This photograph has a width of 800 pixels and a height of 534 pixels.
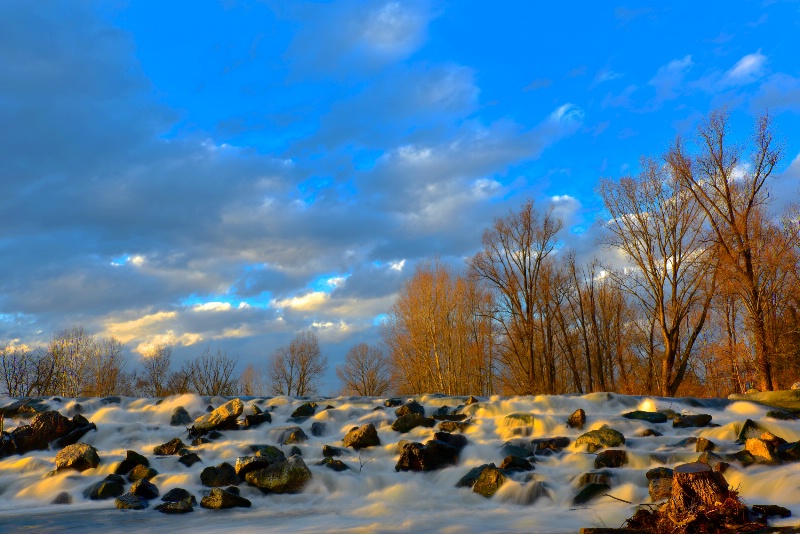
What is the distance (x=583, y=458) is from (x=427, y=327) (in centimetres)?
3026

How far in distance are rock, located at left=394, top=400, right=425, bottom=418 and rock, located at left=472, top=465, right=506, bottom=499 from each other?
4.37m

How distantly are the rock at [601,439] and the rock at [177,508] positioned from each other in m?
6.54

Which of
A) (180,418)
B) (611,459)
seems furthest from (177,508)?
(180,418)

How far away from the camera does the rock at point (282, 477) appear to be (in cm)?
927

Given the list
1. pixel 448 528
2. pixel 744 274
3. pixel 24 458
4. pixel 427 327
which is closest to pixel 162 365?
pixel 427 327

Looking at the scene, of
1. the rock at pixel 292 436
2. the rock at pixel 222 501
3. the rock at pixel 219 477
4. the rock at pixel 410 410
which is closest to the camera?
the rock at pixel 222 501

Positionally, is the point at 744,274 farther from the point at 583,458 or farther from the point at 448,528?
the point at 448,528

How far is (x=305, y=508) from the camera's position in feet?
28.5

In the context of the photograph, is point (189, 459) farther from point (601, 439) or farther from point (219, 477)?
point (601, 439)

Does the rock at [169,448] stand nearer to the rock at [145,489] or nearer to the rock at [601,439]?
the rock at [145,489]

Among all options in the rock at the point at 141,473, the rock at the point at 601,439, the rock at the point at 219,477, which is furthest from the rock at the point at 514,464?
the rock at the point at 141,473

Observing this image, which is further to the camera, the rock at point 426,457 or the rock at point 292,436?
the rock at point 292,436

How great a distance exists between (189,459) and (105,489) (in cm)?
160

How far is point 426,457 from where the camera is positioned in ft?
33.4
